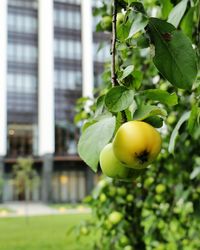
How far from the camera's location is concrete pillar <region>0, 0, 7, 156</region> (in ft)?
91.0

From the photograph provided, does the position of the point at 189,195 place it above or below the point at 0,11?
below

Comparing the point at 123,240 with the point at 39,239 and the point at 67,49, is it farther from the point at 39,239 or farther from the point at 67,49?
the point at 67,49

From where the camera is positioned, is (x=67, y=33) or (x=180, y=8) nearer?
(x=180, y=8)

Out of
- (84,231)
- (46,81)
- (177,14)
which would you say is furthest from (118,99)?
(46,81)

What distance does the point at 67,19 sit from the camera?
29781 millimetres

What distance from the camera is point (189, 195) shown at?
9.32 ft

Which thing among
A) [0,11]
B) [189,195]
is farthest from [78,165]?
[189,195]

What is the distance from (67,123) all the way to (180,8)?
2685 centimetres

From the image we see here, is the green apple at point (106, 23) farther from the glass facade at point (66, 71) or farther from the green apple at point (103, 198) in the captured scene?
the glass facade at point (66, 71)

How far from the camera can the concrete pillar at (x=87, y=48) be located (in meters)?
29.0

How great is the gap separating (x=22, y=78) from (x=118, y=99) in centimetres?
2822

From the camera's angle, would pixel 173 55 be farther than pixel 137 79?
No

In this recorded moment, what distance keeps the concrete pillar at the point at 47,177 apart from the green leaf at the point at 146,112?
27.9 meters

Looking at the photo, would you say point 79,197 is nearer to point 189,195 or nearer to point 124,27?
point 189,195
